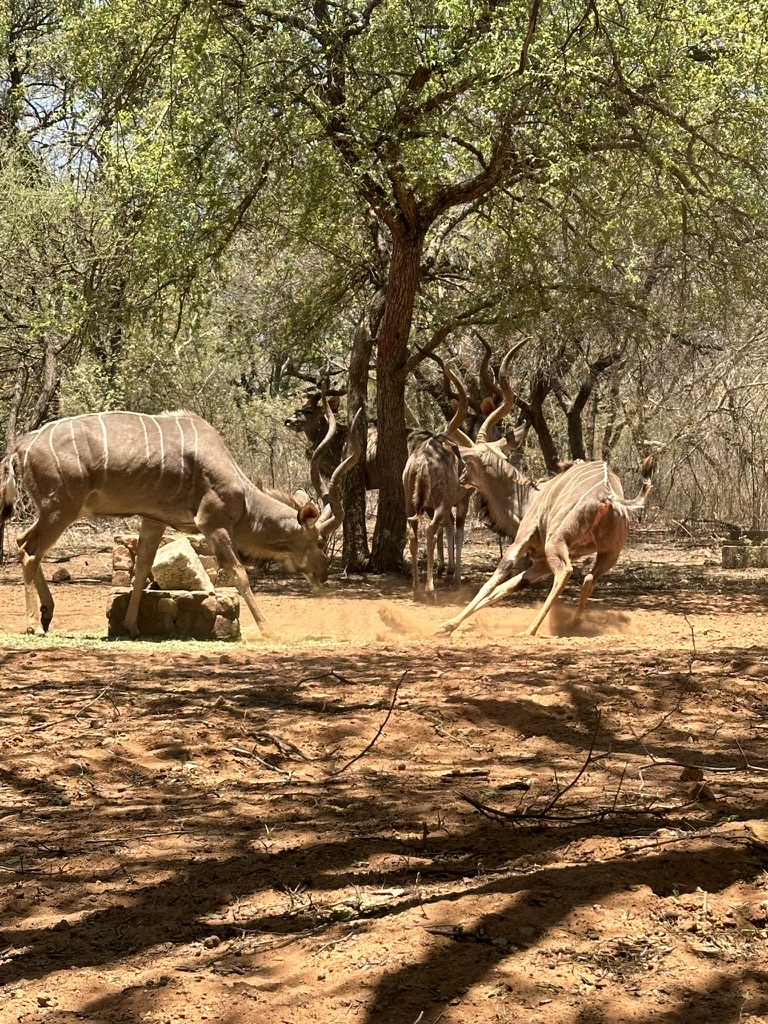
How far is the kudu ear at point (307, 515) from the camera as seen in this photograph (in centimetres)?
1005

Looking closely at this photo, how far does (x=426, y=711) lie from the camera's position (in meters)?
5.13

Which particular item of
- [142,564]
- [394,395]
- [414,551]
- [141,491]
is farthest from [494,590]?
[394,395]

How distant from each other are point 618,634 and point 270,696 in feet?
13.9

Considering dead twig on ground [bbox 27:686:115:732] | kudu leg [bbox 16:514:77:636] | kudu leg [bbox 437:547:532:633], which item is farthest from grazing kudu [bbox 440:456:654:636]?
dead twig on ground [bbox 27:686:115:732]

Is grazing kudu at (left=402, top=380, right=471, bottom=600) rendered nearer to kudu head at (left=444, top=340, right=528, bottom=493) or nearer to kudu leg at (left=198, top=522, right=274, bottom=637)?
kudu head at (left=444, top=340, right=528, bottom=493)

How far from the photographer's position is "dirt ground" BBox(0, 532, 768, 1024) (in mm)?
2479

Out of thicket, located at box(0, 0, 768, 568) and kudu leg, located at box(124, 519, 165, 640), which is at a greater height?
thicket, located at box(0, 0, 768, 568)

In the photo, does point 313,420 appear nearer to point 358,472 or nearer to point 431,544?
point 358,472

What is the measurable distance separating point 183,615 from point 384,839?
560 cm

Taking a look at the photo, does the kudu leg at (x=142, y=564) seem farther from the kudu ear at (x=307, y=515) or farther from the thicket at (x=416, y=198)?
the thicket at (x=416, y=198)

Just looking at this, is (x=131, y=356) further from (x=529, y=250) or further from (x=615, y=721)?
(x=615, y=721)

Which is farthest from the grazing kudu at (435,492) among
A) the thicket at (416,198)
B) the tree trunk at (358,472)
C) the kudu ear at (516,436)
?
the tree trunk at (358,472)

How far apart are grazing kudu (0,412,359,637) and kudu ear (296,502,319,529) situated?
11 mm

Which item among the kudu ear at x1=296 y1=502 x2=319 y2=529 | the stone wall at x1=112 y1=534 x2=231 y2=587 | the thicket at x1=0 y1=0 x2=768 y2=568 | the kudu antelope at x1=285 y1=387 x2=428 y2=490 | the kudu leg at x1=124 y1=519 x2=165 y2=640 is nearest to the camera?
the kudu leg at x1=124 y1=519 x2=165 y2=640
